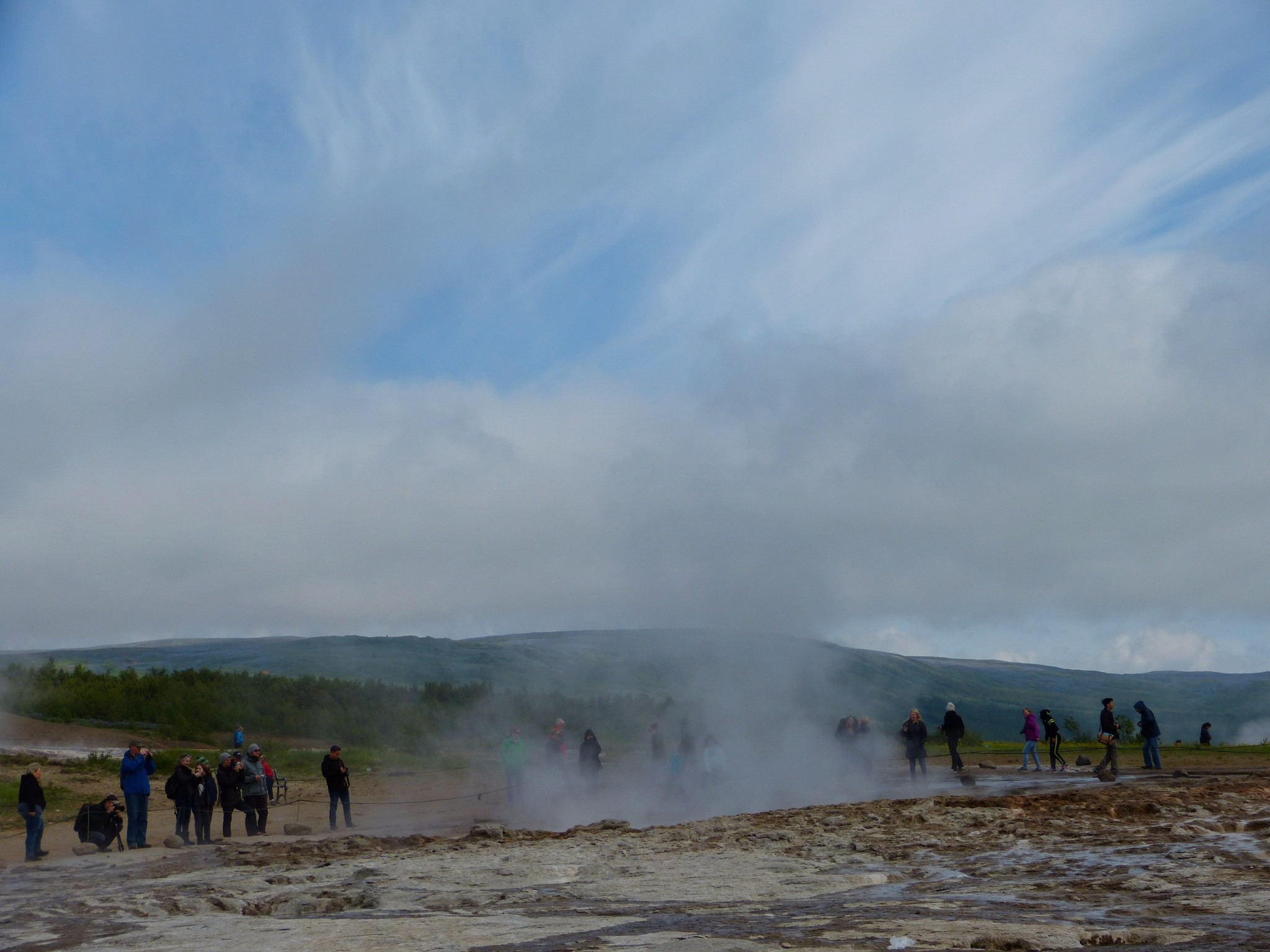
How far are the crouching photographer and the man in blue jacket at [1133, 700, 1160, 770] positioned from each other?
1780 centimetres

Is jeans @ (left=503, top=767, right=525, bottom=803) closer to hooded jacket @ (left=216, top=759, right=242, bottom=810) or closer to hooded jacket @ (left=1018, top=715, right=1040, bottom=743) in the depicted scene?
hooded jacket @ (left=216, top=759, right=242, bottom=810)

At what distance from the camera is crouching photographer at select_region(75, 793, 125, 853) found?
55.4ft

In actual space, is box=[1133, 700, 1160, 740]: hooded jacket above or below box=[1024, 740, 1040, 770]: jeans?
above

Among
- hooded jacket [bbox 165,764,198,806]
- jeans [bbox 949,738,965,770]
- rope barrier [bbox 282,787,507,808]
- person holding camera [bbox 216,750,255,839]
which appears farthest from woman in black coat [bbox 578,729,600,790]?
jeans [bbox 949,738,965,770]

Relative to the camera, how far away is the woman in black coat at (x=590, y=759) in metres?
20.8

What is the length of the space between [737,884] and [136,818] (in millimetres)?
10878

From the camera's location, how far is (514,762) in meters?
21.3

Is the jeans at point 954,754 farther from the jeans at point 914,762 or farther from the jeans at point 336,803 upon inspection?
the jeans at point 336,803

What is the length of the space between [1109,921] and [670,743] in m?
26.5

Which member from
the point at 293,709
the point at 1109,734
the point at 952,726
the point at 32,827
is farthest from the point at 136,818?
the point at 293,709

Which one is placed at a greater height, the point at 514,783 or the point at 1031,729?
the point at 1031,729

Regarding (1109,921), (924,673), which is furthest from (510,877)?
(924,673)

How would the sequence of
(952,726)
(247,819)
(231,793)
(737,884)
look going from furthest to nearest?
(952,726) → (247,819) → (231,793) → (737,884)

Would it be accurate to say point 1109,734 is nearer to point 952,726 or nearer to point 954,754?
point 952,726
